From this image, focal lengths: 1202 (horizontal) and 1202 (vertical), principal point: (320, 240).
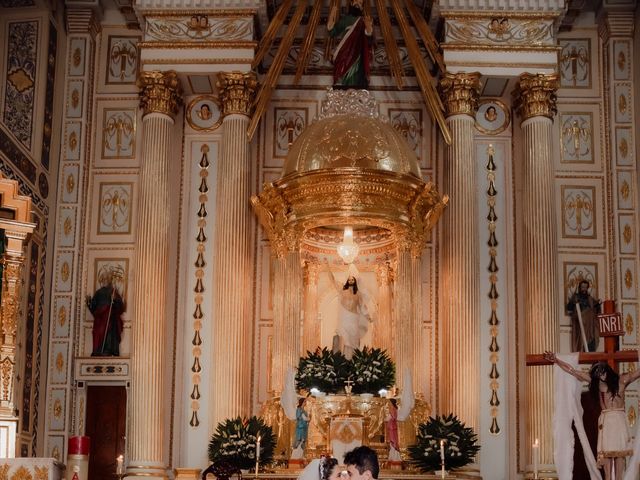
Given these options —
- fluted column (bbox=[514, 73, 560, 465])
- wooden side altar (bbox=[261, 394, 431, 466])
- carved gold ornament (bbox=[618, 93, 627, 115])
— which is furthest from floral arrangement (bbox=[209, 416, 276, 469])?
carved gold ornament (bbox=[618, 93, 627, 115])

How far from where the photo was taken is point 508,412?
18.0 m

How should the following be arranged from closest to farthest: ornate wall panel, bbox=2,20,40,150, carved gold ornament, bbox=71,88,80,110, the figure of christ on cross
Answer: the figure of christ on cross < ornate wall panel, bbox=2,20,40,150 < carved gold ornament, bbox=71,88,80,110

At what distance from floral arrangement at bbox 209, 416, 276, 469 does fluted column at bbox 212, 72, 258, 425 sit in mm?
878

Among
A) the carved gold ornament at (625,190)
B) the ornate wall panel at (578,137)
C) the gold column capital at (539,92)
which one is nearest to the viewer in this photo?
the gold column capital at (539,92)

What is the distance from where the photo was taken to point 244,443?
52.8 feet

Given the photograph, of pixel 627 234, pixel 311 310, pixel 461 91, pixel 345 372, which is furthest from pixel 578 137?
pixel 345 372

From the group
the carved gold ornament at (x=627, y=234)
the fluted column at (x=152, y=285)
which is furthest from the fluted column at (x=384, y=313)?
the carved gold ornament at (x=627, y=234)

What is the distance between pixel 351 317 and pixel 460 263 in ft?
5.91

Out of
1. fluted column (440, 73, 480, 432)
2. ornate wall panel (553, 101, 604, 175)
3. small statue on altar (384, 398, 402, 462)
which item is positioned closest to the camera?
small statue on altar (384, 398, 402, 462)

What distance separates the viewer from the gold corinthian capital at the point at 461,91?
723 inches

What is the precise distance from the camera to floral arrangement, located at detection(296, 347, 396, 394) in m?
16.3

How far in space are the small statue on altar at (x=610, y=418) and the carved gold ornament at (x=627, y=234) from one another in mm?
7168

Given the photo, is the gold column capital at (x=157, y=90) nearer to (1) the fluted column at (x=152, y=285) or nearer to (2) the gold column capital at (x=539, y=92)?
(1) the fluted column at (x=152, y=285)

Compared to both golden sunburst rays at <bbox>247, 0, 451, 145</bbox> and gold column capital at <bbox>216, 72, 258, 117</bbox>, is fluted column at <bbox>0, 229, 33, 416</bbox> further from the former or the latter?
golden sunburst rays at <bbox>247, 0, 451, 145</bbox>
